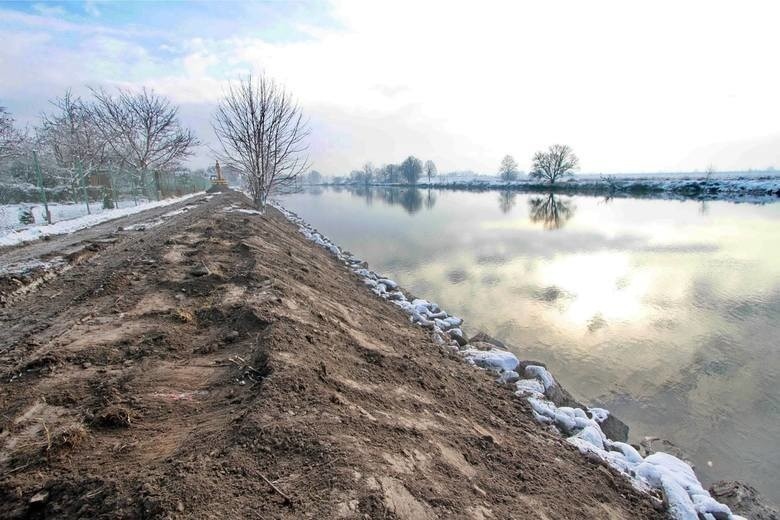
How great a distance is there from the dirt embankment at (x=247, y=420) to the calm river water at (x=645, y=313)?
2.93 m

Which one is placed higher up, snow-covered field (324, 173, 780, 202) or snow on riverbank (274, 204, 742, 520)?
snow-covered field (324, 173, 780, 202)

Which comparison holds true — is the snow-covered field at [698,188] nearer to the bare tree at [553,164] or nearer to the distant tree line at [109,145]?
the bare tree at [553,164]

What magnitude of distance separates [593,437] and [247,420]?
4125 mm

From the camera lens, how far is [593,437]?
449 centimetres

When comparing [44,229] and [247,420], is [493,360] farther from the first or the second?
[44,229]

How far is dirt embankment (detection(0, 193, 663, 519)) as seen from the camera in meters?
2.14

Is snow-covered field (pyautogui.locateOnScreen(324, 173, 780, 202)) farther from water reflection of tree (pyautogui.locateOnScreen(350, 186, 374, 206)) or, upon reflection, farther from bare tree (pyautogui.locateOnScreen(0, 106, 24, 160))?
bare tree (pyautogui.locateOnScreen(0, 106, 24, 160))

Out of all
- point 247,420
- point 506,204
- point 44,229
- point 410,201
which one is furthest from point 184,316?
point 410,201

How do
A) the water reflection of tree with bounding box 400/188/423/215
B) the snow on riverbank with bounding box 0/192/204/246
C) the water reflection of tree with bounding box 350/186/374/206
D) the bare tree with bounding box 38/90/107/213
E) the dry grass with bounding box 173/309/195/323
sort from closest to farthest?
the dry grass with bounding box 173/309/195/323 < the snow on riverbank with bounding box 0/192/204/246 < the bare tree with bounding box 38/90/107/213 < the water reflection of tree with bounding box 400/188/423/215 < the water reflection of tree with bounding box 350/186/374/206

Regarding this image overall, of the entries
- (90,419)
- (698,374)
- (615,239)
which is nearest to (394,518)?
(90,419)

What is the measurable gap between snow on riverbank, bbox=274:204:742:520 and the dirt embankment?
296 millimetres

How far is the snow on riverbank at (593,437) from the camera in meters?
3.64

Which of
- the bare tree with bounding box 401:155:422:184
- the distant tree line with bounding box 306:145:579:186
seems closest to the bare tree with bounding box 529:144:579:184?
the distant tree line with bounding box 306:145:579:186

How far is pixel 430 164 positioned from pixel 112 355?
511ft
